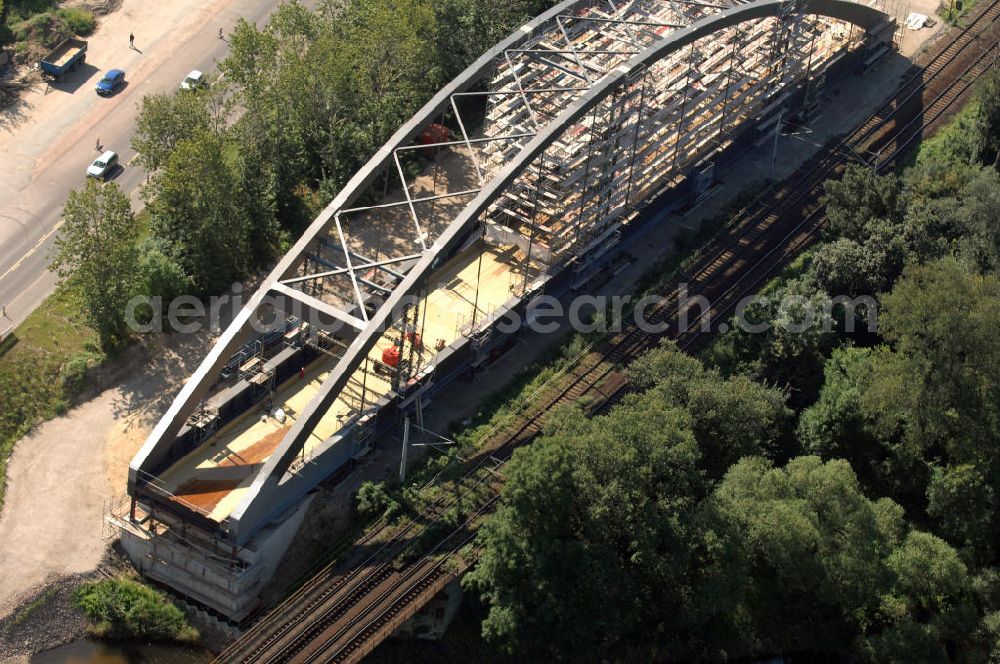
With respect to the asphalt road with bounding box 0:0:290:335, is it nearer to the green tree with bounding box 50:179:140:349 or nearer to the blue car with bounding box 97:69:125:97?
the blue car with bounding box 97:69:125:97

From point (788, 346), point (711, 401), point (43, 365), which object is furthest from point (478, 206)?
point (43, 365)

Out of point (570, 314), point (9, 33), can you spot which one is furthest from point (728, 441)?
point (9, 33)

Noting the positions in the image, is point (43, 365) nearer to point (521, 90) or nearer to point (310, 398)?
point (310, 398)

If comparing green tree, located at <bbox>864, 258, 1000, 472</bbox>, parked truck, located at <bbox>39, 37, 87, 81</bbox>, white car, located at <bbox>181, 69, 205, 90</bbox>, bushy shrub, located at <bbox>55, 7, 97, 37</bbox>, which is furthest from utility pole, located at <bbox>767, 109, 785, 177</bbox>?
bushy shrub, located at <bbox>55, 7, 97, 37</bbox>

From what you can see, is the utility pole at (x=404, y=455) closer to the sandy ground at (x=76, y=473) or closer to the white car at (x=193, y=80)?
the sandy ground at (x=76, y=473)

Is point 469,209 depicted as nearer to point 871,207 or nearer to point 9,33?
point 871,207

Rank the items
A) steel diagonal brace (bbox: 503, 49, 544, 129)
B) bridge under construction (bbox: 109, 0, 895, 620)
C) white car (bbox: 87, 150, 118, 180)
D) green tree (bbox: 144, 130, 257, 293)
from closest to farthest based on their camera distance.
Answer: bridge under construction (bbox: 109, 0, 895, 620)
green tree (bbox: 144, 130, 257, 293)
steel diagonal brace (bbox: 503, 49, 544, 129)
white car (bbox: 87, 150, 118, 180)

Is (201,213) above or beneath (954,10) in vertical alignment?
above
